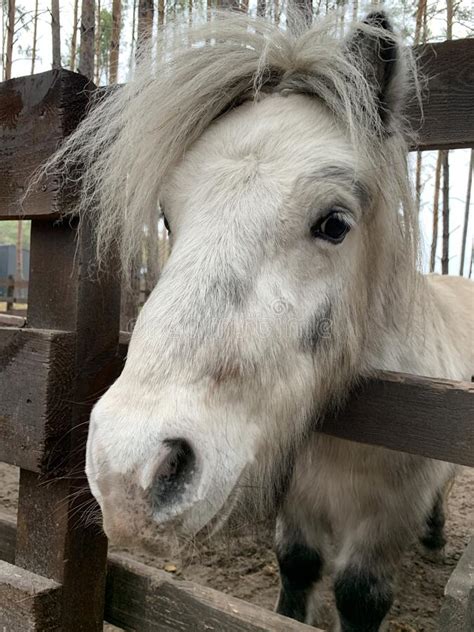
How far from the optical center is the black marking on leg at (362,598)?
2.37 metres

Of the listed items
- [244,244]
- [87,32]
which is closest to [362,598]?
[244,244]

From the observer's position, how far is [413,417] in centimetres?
144

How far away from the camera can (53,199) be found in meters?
1.58

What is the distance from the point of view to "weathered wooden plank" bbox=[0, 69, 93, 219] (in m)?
1.59

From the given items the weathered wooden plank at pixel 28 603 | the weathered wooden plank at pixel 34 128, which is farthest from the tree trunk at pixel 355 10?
the weathered wooden plank at pixel 28 603

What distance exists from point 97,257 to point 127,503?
2.53ft

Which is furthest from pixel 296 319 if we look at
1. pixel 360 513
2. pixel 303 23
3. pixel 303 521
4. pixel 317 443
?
pixel 303 521

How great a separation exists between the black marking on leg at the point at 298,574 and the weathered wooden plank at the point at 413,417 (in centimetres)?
135

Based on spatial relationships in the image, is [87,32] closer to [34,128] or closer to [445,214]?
[34,128]

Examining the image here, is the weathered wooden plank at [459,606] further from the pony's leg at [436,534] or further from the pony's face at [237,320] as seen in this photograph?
the pony's leg at [436,534]

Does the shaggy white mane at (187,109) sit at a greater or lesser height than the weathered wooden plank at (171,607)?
greater

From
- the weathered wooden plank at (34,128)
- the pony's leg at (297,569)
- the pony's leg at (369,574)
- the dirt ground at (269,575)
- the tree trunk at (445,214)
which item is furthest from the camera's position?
the tree trunk at (445,214)

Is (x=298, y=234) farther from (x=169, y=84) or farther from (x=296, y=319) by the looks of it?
(x=169, y=84)

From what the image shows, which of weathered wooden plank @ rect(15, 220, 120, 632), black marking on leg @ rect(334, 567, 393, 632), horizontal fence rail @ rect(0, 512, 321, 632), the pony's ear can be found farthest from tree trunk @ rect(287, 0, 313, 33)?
black marking on leg @ rect(334, 567, 393, 632)
